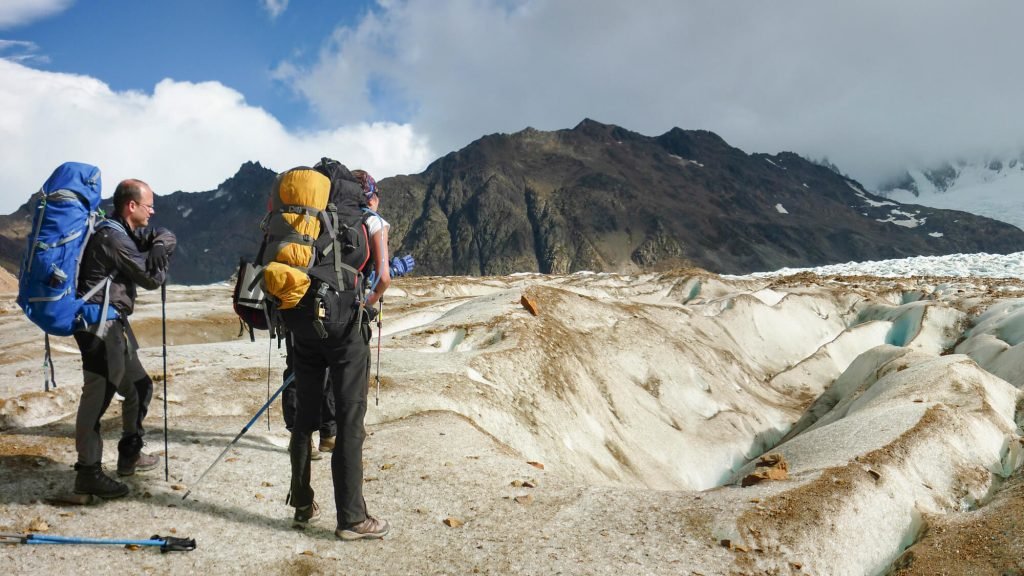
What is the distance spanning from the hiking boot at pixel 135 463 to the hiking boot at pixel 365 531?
3.27 metres

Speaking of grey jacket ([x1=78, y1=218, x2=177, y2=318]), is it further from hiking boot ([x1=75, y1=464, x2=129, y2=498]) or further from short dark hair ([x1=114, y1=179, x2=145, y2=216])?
hiking boot ([x1=75, y1=464, x2=129, y2=498])

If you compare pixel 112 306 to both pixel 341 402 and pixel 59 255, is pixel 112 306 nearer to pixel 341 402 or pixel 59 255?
pixel 59 255

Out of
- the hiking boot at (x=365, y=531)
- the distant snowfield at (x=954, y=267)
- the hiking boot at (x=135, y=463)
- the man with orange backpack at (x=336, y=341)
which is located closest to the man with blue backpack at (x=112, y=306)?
the hiking boot at (x=135, y=463)

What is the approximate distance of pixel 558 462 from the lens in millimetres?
14812

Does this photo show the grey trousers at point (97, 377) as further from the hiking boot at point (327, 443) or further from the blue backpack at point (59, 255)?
the hiking boot at point (327, 443)

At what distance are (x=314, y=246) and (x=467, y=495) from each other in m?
4.34

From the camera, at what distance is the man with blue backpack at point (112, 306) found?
24.8ft

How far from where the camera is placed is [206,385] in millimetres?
13648

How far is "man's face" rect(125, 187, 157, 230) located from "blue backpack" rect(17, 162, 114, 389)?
0.47 metres

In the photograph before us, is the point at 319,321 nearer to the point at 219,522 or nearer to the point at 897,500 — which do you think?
the point at 219,522

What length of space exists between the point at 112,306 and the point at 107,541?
2.76 meters

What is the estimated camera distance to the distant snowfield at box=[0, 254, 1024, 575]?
288 inches

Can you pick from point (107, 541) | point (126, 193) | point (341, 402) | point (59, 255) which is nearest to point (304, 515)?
point (341, 402)

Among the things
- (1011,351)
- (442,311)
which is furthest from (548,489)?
(1011,351)
